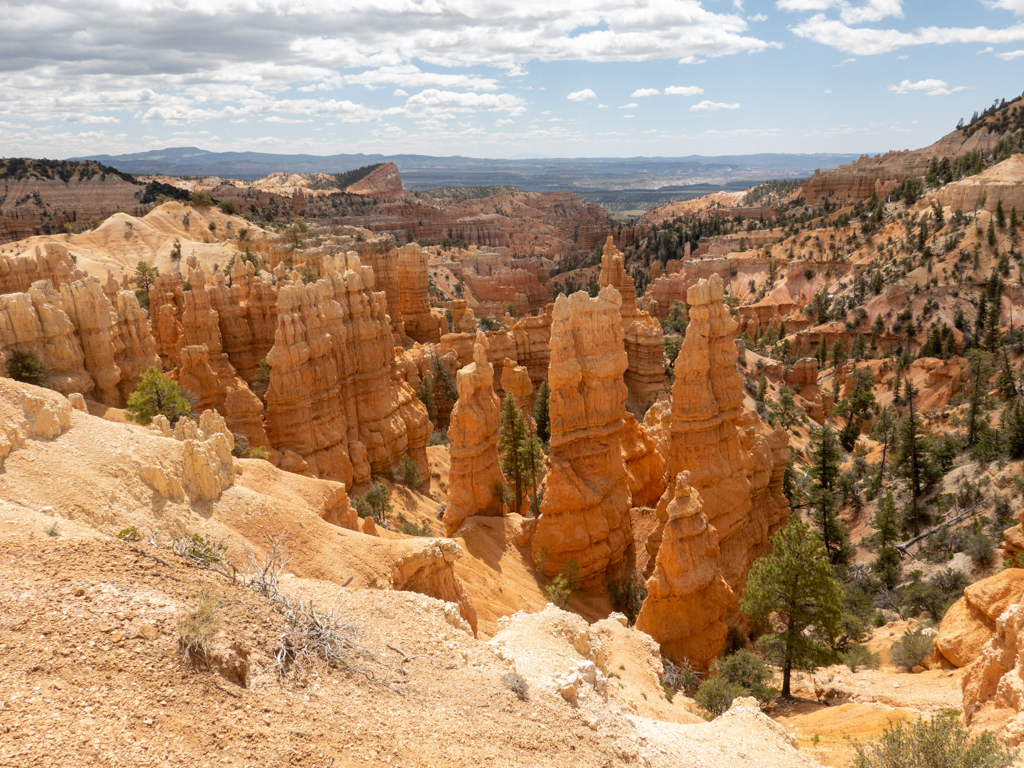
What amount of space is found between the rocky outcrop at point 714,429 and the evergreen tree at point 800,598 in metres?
5.58

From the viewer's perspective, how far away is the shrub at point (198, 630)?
716 cm

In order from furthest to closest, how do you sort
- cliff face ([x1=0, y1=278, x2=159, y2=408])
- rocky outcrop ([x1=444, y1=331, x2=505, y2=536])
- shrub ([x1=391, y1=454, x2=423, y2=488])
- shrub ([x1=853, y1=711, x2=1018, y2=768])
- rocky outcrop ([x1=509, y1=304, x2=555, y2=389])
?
rocky outcrop ([x1=509, y1=304, x2=555, y2=389]) < shrub ([x1=391, y1=454, x2=423, y2=488]) < rocky outcrop ([x1=444, y1=331, x2=505, y2=536]) < cliff face ([x1=0, y1=278, x2=159, y2=408]) < shrub ([x1=853, y1=711, x2=1018, y2=768])

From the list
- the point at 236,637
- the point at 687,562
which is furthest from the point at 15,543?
the point at 687,562

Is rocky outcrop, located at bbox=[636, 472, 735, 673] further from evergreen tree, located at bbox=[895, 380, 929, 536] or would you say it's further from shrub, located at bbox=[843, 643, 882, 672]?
evergreen tree, located at bbox=[895, 380, 929, 536]

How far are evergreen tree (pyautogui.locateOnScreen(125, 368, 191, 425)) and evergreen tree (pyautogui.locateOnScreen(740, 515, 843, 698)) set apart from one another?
69.1 ft

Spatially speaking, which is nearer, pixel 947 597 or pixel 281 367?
pixel 947 597

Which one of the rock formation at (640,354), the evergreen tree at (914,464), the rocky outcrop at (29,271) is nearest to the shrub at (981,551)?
the evergreen tree at (914,464)

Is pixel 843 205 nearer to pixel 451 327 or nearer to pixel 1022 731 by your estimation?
pixel 451 327

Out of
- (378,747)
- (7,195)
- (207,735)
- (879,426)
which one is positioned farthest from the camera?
(7,195)

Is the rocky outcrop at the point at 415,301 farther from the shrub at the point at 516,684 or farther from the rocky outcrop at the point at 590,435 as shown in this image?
the shrub at the point at 516,684

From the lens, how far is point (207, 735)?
645cm

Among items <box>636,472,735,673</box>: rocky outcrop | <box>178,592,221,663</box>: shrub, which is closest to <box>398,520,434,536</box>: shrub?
<box>636,472,735,673</box>: rocky outcrop

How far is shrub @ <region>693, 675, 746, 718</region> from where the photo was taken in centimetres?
1608

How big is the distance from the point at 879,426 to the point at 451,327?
37227 mm
